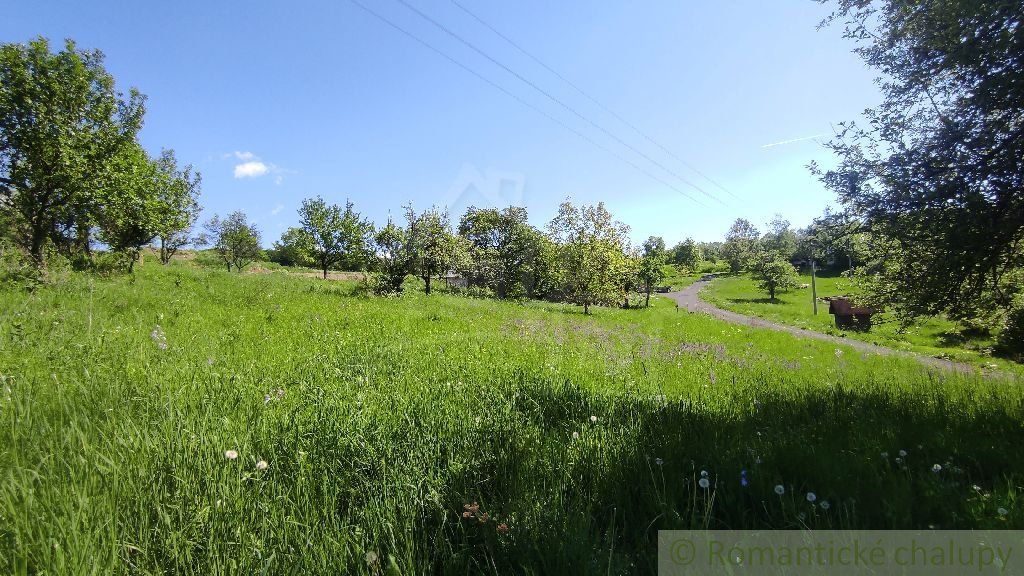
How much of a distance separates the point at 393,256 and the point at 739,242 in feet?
348

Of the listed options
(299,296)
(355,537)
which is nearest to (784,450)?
(355,537)

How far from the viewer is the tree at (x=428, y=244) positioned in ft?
77.6

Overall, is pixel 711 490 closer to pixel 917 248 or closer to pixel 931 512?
pixel 931 512

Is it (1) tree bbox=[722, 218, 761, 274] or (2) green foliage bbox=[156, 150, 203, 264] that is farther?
(1) tree bbox=[722, 218, 761, 274]

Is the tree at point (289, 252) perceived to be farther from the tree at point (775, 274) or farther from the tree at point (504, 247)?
the tree at point (775, 274)

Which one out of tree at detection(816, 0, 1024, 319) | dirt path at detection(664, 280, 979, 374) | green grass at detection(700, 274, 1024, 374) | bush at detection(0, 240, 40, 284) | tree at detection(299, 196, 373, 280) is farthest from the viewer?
tree at detection(299, 196, 373, 280)

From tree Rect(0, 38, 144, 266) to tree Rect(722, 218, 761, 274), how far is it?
102519 millimetres

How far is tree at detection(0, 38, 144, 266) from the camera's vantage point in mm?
15562

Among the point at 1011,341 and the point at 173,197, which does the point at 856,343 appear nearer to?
the point at 1011,341

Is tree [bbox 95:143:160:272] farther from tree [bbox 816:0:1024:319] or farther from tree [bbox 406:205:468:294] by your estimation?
tree [bbox 816:0:1024:319]

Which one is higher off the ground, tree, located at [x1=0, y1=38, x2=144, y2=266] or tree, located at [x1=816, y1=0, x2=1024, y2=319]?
tree, located at [x1=0, y1=38, x2=144, y2=266]

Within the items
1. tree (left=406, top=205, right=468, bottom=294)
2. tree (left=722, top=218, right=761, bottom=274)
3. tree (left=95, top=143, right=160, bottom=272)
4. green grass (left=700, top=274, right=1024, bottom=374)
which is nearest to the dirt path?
green grass (left=700, top=274, right=1024, bottom=374)

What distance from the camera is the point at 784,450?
10.4ft

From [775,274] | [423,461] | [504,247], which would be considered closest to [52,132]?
[423,461]
